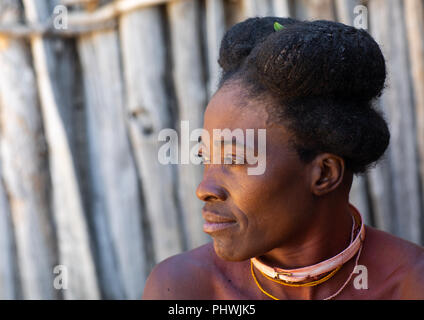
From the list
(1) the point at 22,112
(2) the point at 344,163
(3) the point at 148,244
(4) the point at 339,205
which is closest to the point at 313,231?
(4) the point at 339,205

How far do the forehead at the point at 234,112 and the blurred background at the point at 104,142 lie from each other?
1.37 metres

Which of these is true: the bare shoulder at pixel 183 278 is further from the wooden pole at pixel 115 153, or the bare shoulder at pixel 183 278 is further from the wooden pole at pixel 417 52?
the wooden pole at pixel 417 52

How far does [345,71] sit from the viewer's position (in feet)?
5.30

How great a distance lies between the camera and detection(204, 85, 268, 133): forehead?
5.49 feet

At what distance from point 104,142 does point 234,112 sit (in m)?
1.81

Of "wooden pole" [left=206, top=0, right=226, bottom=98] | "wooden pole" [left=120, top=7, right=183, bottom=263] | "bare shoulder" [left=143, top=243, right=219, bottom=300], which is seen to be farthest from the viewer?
"wooden pole" [left=120, top=7, right=183, bottom=263]

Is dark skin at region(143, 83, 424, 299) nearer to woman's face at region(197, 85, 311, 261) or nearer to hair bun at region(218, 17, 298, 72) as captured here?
woman's face at region(197, 85, 311, 261)

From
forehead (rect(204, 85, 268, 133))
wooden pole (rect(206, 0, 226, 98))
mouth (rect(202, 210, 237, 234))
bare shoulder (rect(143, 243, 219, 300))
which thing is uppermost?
wooden pole (rect(206, 0, 226, 98))

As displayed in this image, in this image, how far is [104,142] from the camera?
132 inches

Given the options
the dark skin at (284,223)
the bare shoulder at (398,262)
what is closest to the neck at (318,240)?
the dark skin at (284,223)

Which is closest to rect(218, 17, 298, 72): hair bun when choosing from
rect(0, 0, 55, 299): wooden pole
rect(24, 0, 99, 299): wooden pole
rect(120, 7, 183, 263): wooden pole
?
rect(120, 7, 183, 263): wooden pole

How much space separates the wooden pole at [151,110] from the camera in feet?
10.5

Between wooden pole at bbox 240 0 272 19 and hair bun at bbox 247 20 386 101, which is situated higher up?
wooden pole at bbox 240 0 272 19

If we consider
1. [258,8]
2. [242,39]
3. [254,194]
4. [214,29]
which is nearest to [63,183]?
[214,29]
